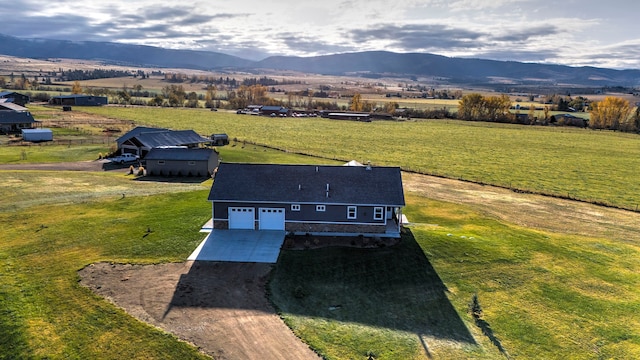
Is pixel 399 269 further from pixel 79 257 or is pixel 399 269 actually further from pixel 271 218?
pixel 79 257

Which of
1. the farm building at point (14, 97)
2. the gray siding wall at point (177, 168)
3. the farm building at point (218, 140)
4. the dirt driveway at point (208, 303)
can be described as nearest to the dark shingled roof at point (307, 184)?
the dirt driveway at point (208, 303)

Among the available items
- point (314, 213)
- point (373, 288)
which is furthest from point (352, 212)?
point (373, 288)

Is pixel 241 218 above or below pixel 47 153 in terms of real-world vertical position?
below

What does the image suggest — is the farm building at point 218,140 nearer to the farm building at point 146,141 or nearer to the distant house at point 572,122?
the farm building at point 146,141

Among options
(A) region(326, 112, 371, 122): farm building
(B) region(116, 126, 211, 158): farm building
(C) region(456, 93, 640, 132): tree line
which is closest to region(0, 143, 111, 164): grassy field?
(B) region(116, 126, 211, 158): farm building

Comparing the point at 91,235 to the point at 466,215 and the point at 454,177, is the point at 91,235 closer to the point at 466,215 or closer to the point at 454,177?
the point at 466,215

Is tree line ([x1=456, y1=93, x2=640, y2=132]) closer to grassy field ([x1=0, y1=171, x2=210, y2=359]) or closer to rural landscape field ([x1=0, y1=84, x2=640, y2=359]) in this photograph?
rural landscape field ([x1=0, y1=84, x2=640, y2=359])
